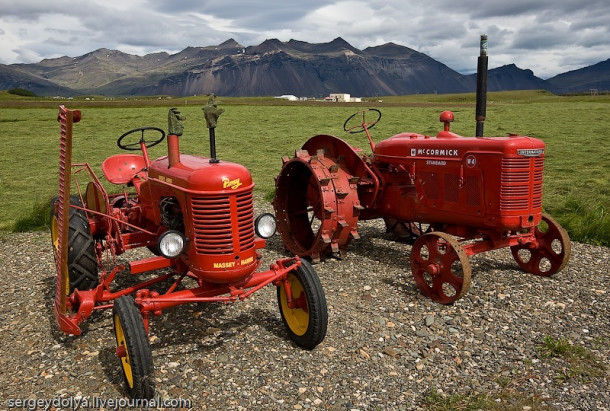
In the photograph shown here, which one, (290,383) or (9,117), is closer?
(290,383)

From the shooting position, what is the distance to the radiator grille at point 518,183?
501 cm

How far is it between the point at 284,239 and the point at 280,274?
9.29 feet

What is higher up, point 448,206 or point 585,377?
point 448,206

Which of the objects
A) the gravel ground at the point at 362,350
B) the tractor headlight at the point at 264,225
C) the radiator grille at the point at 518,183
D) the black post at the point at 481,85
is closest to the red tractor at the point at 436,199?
the radiator grille at the point at 518,183

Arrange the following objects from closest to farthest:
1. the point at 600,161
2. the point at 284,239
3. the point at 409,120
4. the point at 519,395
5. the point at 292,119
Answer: the point at 519,395
the point at 284,239
the point at 600,161
the point at 409,120
the point at 292,119

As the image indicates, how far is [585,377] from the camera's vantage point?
12.1ft

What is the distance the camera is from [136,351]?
10.9 ft

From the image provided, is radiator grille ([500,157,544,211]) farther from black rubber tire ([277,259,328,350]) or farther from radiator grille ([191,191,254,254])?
radiator grille ([191,191,254,254])

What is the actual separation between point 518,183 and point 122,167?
468 cm

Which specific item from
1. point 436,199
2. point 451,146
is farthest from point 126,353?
point 451,146

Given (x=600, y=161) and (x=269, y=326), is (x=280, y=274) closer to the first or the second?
(x=269, y=326)

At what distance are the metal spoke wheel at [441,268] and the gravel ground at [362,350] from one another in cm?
15

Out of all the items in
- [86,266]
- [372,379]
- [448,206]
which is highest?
[448,206]

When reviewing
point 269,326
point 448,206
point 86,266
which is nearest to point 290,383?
point 269,326
